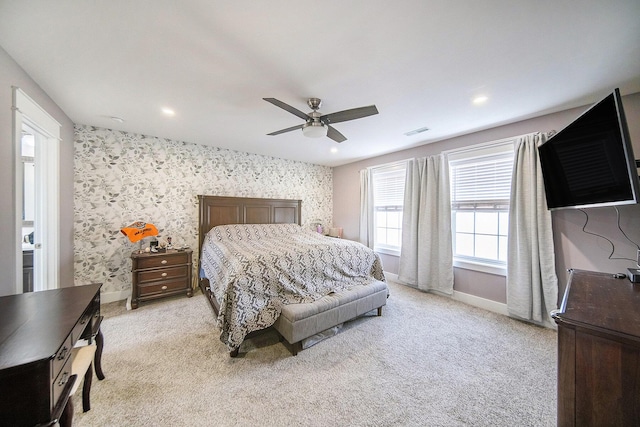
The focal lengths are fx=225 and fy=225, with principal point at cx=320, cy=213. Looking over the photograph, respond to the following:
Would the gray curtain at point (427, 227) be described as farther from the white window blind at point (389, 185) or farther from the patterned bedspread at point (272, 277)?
the patterned bedspread at point (272, 277)

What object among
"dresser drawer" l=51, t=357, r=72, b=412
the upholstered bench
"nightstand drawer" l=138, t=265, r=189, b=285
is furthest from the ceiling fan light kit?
"nightstand drawer" l=138, t=265, r=189, b=285

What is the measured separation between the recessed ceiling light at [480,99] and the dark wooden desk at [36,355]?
3.43 metres

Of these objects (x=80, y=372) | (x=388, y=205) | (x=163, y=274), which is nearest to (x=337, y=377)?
(x=80, y=372)

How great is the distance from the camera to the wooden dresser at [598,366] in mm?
857

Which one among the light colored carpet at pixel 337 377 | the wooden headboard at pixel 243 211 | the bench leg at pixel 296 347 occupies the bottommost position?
the light colored carpet at pixel 337 377

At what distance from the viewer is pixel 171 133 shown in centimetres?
337

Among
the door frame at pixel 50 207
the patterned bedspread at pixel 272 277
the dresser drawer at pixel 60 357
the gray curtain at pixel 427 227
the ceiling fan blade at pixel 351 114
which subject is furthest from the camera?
the gray curtain at pixel 427 227

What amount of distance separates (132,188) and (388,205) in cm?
437

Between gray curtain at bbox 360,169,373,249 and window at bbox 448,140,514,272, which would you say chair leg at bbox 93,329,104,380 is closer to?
gray curtain at bbox 360,169,373,249

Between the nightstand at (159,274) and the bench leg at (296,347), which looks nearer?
the bench leg at (296,347)

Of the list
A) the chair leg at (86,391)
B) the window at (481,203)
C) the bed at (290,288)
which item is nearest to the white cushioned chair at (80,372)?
the chair leg at (86,391)

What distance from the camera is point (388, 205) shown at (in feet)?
14.9

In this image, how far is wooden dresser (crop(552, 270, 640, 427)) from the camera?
86 cm

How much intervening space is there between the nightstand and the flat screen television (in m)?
4.48
